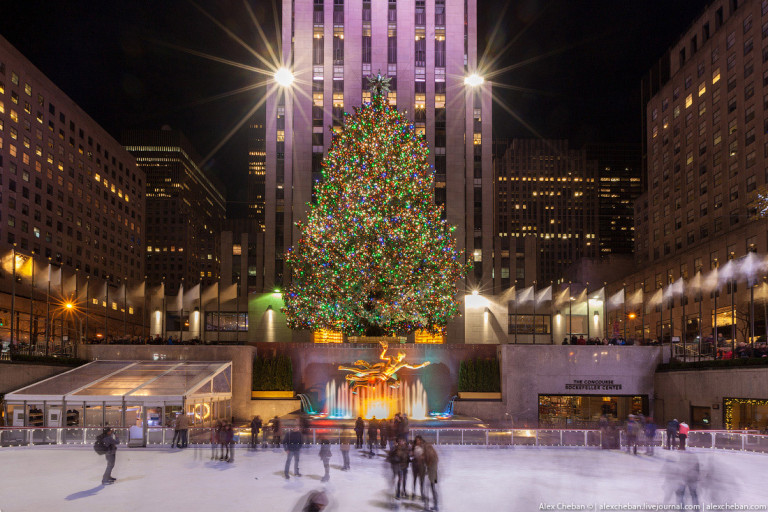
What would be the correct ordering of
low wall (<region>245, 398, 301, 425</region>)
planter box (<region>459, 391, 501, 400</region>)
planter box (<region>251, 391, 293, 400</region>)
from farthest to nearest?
planter box (<region>459, 391, 501, 400</region>), planter box (<region>251, 391, 293, 400</region>), low wall (<region>245, 398, 301, 425</region>)

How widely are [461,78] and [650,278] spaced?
1791 inches

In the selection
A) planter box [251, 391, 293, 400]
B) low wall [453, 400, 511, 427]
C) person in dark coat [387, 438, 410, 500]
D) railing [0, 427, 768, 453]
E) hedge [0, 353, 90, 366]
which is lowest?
low wall [453, 400, 511, 427]

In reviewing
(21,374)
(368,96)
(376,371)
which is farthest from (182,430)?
(368,96)

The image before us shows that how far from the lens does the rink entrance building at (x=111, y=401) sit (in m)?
32.5

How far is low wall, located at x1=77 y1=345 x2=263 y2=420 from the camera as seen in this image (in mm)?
40219

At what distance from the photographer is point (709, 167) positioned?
280ft

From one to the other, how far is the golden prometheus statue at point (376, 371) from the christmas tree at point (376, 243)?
318 cm

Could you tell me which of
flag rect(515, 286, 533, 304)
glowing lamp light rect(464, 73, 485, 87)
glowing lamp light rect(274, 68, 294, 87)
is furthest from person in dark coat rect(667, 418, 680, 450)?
glowing lamp light rect(274, 68, 294, 87)

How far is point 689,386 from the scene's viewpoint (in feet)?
127

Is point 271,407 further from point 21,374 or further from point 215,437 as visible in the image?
point 215,437

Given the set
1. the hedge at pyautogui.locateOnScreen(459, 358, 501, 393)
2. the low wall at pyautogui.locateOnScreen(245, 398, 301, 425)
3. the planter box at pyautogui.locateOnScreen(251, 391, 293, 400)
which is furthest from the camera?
the hedge at pyautogui.locateOnScreen(459, 358, 501, 393)

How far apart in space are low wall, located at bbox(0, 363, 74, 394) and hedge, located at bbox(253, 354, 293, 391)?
10.6 metres

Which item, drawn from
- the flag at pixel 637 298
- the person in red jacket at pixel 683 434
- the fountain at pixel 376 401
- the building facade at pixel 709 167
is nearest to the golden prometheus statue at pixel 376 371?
the fountain at pixel 376 401

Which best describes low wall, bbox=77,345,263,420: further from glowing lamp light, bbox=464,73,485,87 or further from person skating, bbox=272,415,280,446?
glowing lamp light, bbox=464,73,485,87
